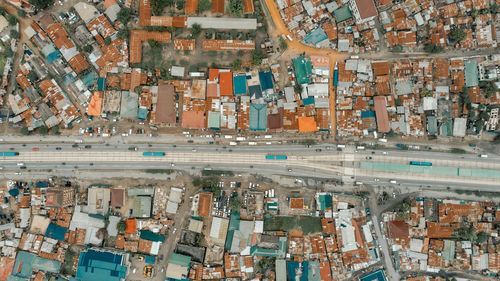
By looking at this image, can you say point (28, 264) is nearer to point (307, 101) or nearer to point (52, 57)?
point (52, 57)

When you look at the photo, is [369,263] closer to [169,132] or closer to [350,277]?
[350,277]

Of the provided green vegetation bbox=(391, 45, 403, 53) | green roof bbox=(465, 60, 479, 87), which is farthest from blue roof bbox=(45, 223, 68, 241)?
green roof bbox=(465, 60, 479, 87)

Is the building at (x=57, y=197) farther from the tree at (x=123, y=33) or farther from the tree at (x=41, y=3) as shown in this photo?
the tree at (x=41, y=3)

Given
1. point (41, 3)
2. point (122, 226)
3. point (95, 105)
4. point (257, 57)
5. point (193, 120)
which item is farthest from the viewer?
point (95, 105)

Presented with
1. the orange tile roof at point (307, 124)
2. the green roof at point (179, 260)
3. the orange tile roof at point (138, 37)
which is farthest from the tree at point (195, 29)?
the green roof at point (179, 260)

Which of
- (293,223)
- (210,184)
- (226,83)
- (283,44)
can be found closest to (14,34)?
(226,83)

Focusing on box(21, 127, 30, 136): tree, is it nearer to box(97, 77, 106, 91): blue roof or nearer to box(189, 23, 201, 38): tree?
box(97, 77, 106, 91): blue roof
